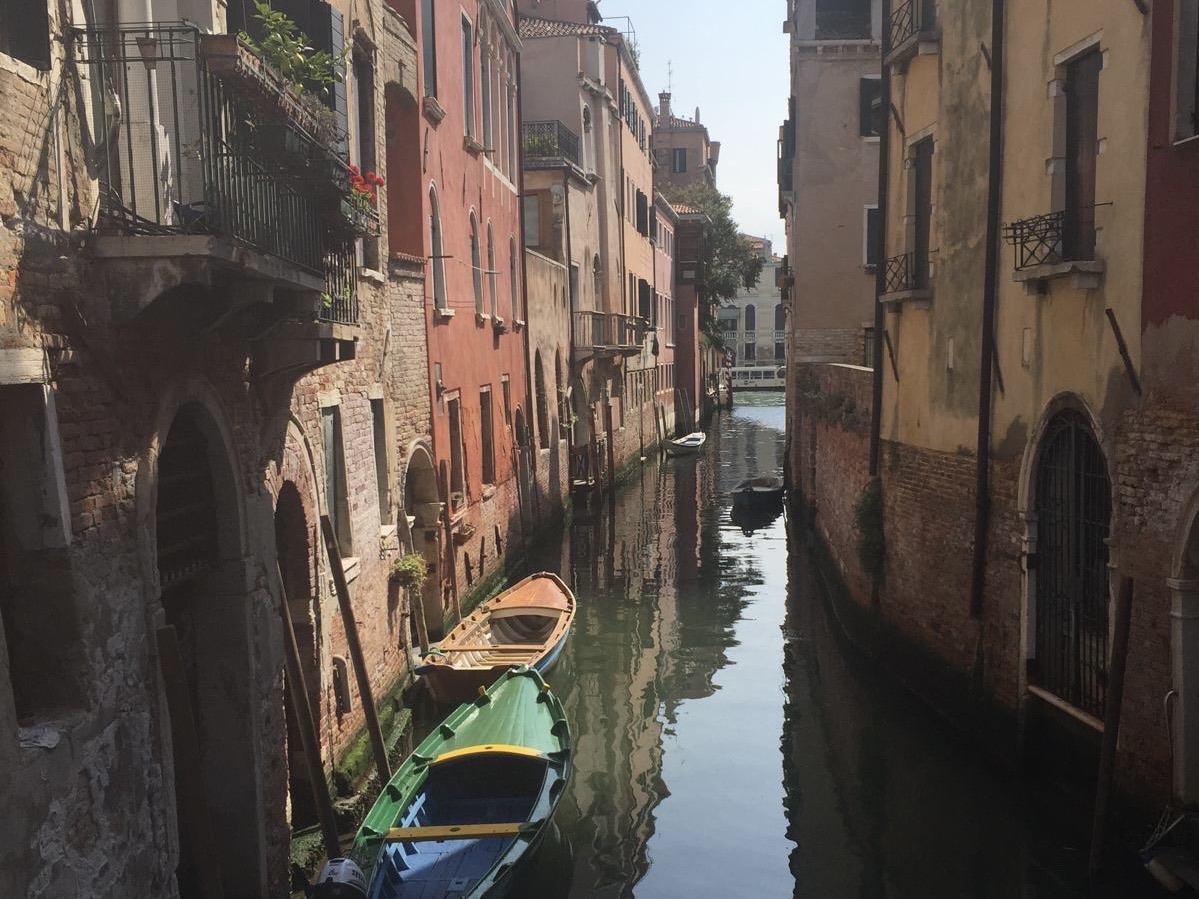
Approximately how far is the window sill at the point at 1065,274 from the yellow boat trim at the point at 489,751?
489 centimetres

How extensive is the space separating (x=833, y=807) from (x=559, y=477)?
45.9 ft

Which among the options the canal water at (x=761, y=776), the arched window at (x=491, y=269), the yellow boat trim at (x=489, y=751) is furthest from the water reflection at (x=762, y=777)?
the arched window at (x=491, y=269)

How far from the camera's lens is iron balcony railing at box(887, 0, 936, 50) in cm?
1062

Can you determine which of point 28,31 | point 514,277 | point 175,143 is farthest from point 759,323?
point 28,31

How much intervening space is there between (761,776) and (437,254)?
7.21 m

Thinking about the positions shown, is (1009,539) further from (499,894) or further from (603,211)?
(603,211)

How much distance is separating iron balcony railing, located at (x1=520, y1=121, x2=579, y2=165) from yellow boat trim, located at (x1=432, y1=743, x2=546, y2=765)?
1672cm

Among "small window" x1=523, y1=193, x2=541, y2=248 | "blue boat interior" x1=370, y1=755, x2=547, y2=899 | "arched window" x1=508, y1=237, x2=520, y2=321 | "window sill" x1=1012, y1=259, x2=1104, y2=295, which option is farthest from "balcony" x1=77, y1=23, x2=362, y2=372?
"small window" x1=523, y1=193, x2=541, y2=248

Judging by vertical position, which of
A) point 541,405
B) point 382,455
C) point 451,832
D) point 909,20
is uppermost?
point 909,20

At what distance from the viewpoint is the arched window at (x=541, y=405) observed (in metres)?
21.0

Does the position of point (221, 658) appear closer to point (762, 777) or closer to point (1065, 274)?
point (762, 777)

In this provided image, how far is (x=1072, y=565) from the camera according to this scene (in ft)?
26.9

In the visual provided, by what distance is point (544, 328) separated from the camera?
71.3 ft

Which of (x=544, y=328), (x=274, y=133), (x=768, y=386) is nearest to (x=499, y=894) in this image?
(x=274, y=133)
